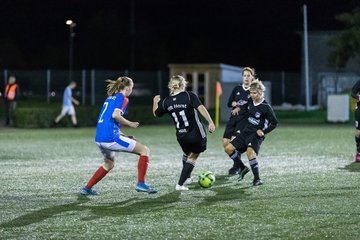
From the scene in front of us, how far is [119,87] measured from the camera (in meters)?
11.3

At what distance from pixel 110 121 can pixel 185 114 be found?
113 centimetres

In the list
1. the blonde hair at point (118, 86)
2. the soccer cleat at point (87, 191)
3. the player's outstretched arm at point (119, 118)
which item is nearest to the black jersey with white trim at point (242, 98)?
the blonde hair at point (118, 86)

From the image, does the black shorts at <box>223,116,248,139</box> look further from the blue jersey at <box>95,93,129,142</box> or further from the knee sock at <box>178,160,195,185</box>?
the blue jersey at <box>95,93,129,142</box>

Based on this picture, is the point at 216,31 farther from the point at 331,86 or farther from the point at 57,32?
the point at 331,86

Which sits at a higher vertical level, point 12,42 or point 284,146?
point 12,42

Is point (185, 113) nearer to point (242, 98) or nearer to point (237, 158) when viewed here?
point (242, 98)

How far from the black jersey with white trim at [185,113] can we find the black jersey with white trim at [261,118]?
1218mm

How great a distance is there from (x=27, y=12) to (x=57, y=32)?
3.66 m

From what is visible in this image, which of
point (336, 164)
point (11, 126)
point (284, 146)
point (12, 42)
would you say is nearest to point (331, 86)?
point (11, 126)

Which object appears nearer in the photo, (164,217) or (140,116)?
(164,217)

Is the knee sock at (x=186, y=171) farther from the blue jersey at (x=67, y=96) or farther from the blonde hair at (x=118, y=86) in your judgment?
the blue jersey at (x=67, y=96)

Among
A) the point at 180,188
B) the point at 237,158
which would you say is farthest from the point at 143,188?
the point at 237,158

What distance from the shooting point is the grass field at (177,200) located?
8547mm

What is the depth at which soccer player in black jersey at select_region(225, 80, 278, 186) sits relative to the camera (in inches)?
494
